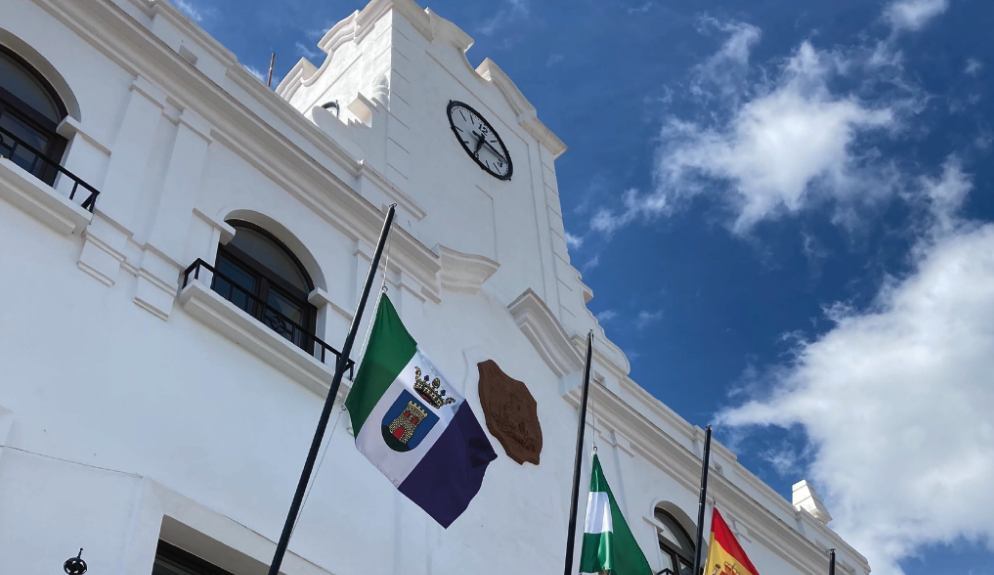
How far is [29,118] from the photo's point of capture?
1148 cm

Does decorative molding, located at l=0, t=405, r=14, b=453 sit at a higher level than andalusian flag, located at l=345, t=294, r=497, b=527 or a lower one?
lower

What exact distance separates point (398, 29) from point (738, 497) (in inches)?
340

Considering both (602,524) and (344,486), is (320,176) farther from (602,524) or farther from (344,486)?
(602,524)

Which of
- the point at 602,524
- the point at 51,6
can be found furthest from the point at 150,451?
the point at 51,6

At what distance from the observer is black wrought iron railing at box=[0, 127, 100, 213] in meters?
10.8

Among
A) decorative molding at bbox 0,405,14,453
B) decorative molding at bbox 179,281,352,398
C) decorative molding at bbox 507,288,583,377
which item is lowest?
decorative molding at bbox 0,405,14,453

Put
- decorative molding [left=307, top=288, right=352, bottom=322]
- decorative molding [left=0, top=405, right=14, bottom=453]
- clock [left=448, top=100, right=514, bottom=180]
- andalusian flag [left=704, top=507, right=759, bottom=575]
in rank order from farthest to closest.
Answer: clock [left=448, top=100, right=514, bottom=180]
decorative molding [left=307, top=288, right=352, bottom=322]
andalusian flag [left=704, top=507, right=759, bottom=575]
decorative molding [left=0, top=405, right=14, bottom=453]

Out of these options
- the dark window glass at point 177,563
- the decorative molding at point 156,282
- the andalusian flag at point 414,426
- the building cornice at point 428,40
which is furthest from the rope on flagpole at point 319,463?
the building cornice at point 428,40

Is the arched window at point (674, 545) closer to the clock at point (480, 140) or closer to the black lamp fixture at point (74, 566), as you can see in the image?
the clock at point (480, 140)

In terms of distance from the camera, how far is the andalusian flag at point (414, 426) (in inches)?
381

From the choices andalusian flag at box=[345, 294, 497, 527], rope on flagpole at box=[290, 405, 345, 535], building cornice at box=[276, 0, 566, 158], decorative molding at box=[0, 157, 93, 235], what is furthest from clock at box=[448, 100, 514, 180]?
decorative molding at box=[0, 157, 93, 235]

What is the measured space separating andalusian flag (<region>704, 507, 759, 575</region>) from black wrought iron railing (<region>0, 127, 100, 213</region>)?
22.1 feet

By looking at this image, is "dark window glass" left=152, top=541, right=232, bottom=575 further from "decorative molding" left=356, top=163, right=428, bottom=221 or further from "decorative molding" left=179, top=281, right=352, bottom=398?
"decorative molding" left=356, top=163, right=428, bottom=221

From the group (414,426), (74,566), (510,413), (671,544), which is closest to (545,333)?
(510,413)
